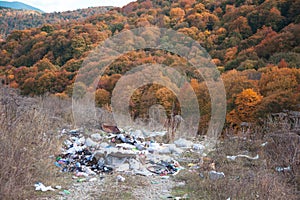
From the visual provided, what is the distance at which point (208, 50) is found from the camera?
26422 millimetres

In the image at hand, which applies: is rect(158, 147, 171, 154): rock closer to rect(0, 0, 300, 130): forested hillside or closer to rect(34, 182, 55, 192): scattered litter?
rect(34, 182, 55, 192): scattered litter

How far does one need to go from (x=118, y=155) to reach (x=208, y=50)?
22984 millimetres

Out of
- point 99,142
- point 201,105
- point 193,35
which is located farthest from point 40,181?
point 193,35

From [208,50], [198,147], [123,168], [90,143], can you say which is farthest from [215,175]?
[208,50]

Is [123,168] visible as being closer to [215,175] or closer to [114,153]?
[114,153]

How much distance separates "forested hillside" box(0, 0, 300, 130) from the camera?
17.3 metres

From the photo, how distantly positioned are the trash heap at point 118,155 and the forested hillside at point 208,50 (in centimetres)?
702

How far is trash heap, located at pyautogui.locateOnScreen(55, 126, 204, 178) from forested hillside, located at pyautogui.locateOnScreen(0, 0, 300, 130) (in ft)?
23.0


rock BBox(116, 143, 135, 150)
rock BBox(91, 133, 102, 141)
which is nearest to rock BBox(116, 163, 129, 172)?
rock BBox(116, 143, 135, 150)

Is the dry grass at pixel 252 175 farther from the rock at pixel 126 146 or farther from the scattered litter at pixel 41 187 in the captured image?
the scattered litter at pixel 41 187

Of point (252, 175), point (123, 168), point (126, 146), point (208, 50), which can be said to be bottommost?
point (123, 168)

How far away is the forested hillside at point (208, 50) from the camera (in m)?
17.3

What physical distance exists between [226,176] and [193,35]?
79.9 ft

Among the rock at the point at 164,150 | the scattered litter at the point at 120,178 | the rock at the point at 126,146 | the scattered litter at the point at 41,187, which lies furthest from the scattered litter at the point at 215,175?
the scattered litter at the point at 41,187
